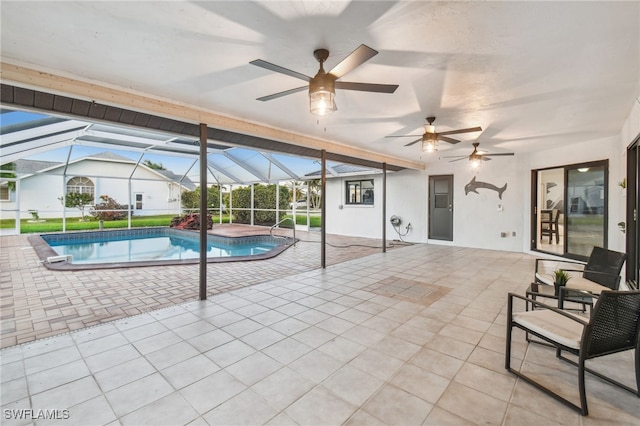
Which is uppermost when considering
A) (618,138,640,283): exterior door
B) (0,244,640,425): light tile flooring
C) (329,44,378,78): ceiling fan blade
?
Answer: (329,44,378,78): ceiling fan blade

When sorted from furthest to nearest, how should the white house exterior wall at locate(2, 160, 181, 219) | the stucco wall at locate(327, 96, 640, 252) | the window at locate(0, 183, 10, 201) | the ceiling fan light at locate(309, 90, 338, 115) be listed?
the white house exterior wall at locate(2, 160, 181, 219) < the window at locate(0, 183, 10, 201) < the stucco wall at locate(327, 96, 640, 252) < the ceiling fan light at locate(309, 90, 338, 115)

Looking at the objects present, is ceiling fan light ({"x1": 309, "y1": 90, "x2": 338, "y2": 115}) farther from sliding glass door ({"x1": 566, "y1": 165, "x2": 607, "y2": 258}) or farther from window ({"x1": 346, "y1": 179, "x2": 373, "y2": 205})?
window ({"x1": 346, "y1": 179, "x2": 373, "y2": 205})

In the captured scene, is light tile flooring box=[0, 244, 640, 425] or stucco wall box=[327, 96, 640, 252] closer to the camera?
light tile flooring box=[0, 244, 640, 425]

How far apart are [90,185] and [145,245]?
6.61 m

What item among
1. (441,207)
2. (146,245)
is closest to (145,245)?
(146,245)

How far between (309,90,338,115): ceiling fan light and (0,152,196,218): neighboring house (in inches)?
419

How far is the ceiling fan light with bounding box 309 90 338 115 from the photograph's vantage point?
2.32 metres

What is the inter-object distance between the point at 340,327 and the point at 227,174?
1153 cm

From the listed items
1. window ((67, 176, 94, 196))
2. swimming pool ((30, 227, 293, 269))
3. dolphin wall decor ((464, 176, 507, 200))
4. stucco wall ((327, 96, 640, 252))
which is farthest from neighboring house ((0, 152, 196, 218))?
dolphin wall decor ((464, 176, 507, 200))

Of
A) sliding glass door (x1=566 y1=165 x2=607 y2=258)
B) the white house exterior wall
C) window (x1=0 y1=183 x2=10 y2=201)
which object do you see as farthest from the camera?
the white house exterior wall

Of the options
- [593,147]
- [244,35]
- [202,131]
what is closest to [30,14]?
[244,35]

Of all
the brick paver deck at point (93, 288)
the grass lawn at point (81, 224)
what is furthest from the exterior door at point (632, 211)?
the grass lawn at point (81, 224)

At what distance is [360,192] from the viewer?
36.3ft

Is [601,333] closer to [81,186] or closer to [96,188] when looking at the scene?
[96,188]
